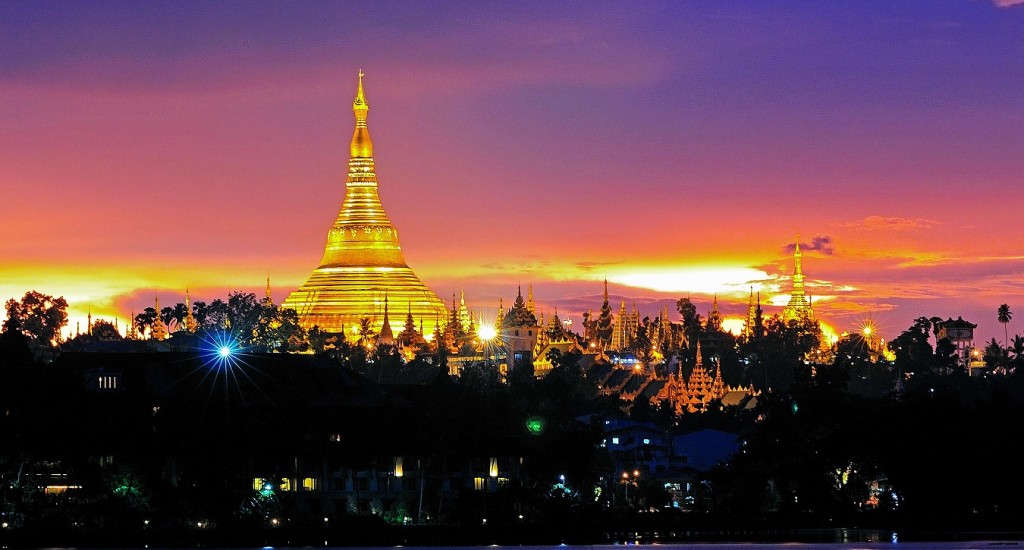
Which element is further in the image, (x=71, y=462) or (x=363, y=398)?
(x=363, y=398)

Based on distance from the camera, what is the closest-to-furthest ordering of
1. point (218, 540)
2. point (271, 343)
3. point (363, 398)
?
point (218, 540), point (363, 398), point (271, 343)

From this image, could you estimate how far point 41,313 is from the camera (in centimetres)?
19500

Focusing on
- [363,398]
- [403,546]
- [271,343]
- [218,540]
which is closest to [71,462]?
[218,540]

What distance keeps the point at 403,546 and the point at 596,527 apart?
10.3 metres

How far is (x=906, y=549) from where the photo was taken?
11100 cm

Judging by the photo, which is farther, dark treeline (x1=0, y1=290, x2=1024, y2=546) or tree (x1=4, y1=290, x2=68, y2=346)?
tree (x1=4, y1=290, x2=68, y2=346)

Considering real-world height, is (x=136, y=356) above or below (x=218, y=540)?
above

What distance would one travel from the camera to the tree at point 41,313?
193m

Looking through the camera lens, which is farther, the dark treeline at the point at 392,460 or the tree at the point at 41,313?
the tree at the point at 41,313

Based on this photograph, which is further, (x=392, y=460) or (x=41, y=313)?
(x=41, y=313)

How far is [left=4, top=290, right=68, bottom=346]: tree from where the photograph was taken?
19275 cm

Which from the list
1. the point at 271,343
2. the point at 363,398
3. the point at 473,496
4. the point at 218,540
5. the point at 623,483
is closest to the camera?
the point at 218,540

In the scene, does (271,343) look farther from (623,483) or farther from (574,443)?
(574,443)

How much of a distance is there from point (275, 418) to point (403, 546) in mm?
9220
